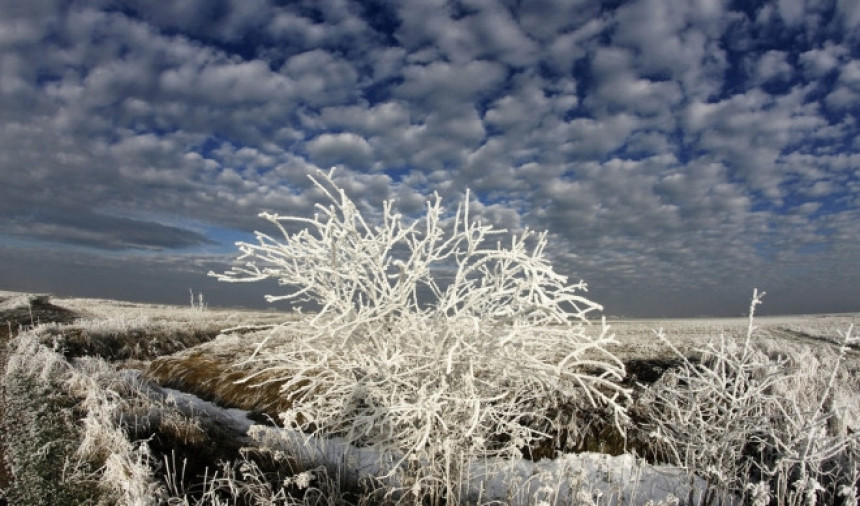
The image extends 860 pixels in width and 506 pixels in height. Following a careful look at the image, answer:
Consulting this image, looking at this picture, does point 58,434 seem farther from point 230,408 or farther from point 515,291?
point 515,291

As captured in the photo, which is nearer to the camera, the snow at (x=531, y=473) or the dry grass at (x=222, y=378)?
the snow at (x=531, y=473)

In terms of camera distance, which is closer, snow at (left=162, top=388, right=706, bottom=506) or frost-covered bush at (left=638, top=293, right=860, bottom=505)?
frost-covered bush at (left=638, top=293, right=860, bottom=505)

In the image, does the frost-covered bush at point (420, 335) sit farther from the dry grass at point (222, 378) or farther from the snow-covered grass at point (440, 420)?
the dry grass at point (222, 378)

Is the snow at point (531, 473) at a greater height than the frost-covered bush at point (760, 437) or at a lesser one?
lesser

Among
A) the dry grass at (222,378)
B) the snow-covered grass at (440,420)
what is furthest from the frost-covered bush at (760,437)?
the dry grass at (222,378)

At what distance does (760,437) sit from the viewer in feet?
18.8

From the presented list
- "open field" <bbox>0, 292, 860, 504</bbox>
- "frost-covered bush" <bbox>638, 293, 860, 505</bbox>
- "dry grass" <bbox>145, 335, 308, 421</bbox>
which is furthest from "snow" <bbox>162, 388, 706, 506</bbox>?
"dry grass" <bbox>145, 335, 308, 421</bbox>

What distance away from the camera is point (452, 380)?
456 centimetres

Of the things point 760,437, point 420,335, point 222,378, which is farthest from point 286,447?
point 222,378

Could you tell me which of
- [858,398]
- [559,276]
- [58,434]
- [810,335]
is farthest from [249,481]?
[810,335]

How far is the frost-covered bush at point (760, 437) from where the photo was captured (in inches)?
188

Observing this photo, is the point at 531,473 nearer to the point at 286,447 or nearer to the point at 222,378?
the point at 286,447

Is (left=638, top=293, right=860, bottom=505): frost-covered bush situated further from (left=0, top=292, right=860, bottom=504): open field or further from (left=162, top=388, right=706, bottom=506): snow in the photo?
(left=162, top=388, right=706, bottom=506): snow

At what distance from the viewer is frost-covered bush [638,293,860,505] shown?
15.7 ft
